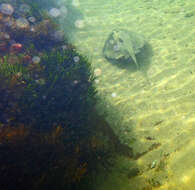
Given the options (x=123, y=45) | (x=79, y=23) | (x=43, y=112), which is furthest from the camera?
(x=79, y=23)

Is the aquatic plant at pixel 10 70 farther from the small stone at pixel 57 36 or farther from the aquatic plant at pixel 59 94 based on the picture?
the small stone at pixel 57 36

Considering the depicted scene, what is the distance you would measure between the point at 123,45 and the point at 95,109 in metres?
3.17

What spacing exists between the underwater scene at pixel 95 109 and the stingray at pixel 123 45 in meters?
0.04

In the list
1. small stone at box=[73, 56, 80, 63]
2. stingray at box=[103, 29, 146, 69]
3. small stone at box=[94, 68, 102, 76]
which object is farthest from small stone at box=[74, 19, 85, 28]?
small stone at box=[73, 56, 80, 63]

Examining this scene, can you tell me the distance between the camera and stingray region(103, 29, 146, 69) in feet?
26.6

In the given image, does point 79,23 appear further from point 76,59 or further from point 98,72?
point 76,59

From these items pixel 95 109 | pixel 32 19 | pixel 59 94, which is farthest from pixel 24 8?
pixel 95 109

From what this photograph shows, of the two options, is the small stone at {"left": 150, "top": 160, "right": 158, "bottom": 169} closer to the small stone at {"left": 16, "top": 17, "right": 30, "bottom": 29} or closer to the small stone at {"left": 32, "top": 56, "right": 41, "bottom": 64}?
the small stone at {"left": 32, "top": 56, "right": 41, "bottom": 64}

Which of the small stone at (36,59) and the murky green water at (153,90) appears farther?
the small stone at (36,59)

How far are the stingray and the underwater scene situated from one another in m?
0.04

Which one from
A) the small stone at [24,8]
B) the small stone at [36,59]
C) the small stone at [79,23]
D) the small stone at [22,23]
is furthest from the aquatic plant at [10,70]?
the small stone at [79,23]

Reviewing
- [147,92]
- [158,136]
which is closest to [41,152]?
[158,136]

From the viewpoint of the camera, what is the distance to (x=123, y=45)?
8180 millimetres

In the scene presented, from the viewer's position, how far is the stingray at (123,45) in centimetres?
810
